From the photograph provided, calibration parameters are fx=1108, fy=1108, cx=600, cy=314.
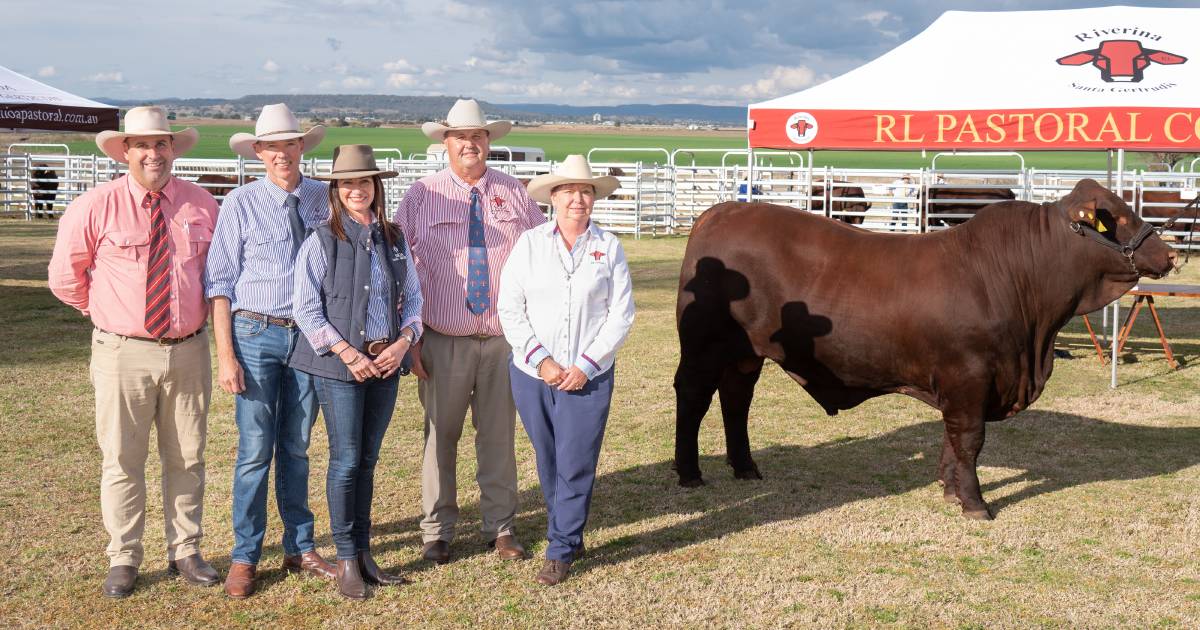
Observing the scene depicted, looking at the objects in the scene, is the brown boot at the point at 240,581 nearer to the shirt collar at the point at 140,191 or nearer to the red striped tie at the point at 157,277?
the red striped tie at the point at 157,277

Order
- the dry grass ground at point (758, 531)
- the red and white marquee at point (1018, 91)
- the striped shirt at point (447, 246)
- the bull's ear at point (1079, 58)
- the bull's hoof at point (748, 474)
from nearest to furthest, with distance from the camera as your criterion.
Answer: the dry grass ground at point (758, 531) → the striped shirt at point (447, 246) → the bull's hoof at point (748, 474) → the red and white marquee at point (1018, 91) → the bull's ear at point (1079, 58)

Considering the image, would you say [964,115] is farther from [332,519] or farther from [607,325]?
[332,519]

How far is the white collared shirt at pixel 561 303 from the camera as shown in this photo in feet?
15.0

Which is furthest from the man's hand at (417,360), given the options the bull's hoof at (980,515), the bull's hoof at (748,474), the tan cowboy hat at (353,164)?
the bull's hoof at (980,515)

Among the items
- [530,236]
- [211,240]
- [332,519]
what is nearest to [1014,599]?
[530,236]

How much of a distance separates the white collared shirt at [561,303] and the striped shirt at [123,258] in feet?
4.08

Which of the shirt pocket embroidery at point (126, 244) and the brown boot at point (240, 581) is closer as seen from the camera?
the shirt pocket embroidery at point (126, 244)

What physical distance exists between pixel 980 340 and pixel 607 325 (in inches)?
84.8

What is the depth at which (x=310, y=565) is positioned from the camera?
469cm

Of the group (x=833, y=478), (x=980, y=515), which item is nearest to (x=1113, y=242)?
(x=980, y=515)

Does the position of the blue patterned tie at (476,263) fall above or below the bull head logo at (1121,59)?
below

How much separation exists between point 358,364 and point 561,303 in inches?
34.3

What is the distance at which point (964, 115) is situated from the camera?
372 inches

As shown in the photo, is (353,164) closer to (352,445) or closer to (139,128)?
(139,128)
